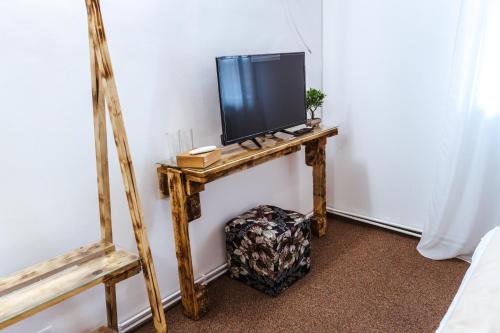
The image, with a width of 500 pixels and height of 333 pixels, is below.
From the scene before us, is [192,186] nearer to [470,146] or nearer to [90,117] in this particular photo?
[90,117]

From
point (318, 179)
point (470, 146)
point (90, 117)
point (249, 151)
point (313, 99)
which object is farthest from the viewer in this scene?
point (318, 179)

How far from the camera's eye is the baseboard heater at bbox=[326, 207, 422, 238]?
8.59ft

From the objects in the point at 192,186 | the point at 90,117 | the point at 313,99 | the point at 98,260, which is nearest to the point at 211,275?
the point at 192,186

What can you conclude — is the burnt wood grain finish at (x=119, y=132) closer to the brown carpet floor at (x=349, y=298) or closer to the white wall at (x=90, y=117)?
the white wall at (x=90, y=117)

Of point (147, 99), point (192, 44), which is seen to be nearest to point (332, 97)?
point (192, 44)

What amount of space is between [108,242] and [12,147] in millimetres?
525

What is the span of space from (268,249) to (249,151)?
553 mm

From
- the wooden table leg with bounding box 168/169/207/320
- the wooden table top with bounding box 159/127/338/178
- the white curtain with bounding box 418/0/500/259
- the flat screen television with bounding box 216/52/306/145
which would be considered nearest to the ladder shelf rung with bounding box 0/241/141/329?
the wooden table leg with bounding box 168/169/207/320

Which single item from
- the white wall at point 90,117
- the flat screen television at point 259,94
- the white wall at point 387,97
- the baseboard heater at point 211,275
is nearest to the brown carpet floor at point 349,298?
the baseboard heater at point 211,275

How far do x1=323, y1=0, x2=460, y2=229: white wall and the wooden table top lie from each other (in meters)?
0.41

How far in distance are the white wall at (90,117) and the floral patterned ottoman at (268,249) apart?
0.13m

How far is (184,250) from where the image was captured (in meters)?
1.82

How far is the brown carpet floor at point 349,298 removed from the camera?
5.98 feet

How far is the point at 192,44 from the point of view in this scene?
1921 mm
